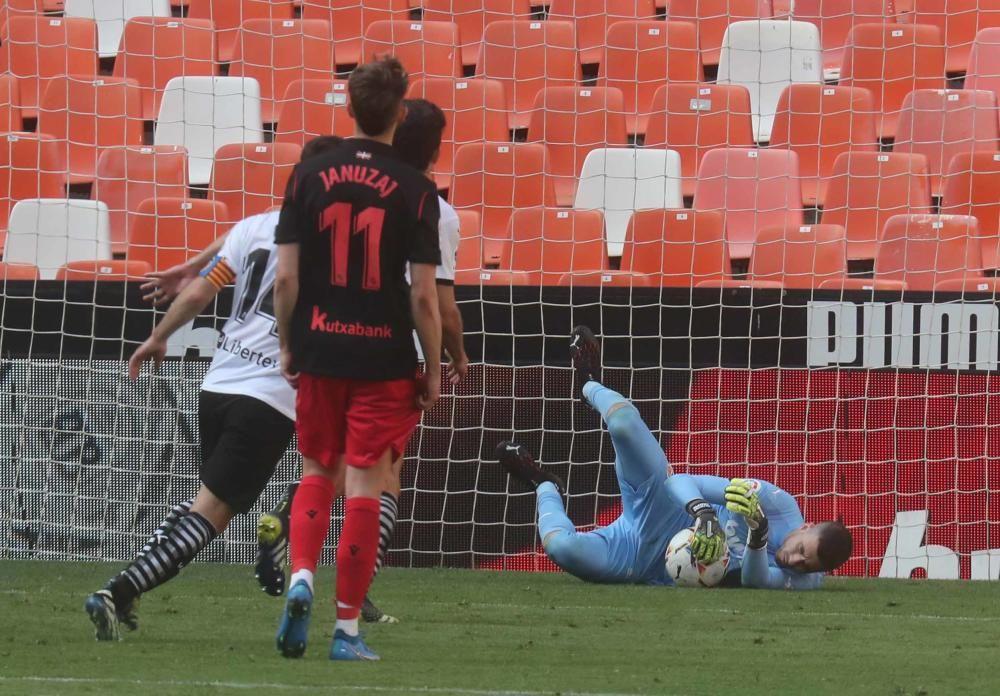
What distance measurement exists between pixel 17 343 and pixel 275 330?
9.83 feet

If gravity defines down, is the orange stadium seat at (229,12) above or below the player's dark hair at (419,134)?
above

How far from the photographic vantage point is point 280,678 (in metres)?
4.08

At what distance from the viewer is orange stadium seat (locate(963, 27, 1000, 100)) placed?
10.3 m

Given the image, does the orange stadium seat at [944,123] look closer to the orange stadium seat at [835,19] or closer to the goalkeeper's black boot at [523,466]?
the orange stadium seat at [835,19]

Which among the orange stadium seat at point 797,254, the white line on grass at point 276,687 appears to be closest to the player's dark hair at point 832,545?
the orange stadium seat at point 797,254

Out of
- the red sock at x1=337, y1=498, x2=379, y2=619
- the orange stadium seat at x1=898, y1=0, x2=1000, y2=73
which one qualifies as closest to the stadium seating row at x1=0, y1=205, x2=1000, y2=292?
the orange stadium seat at x1=898, y1=0, x2=1000, y2=73

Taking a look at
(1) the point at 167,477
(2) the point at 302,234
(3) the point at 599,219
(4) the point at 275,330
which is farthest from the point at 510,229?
(2) the point at 302,234

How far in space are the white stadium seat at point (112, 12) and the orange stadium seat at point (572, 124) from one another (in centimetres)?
281

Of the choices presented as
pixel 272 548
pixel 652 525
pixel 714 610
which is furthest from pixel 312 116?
pixel 272 548

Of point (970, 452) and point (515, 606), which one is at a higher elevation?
point (970, 452)

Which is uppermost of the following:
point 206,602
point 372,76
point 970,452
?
point 372,76

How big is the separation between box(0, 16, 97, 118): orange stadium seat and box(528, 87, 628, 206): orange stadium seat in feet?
9.23

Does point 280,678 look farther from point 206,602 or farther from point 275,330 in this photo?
point 206,602

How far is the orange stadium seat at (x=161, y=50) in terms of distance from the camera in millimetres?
10359
